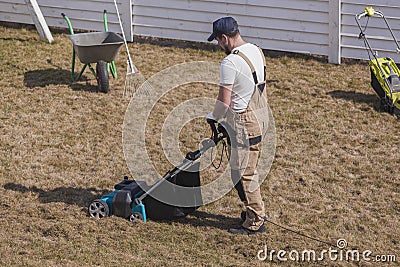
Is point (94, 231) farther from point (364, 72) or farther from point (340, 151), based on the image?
point (364, 72)

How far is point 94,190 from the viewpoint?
8180 millimetres

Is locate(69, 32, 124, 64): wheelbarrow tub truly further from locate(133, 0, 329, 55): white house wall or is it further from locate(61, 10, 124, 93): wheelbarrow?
locate(133, 0, 329, 55): white house wall

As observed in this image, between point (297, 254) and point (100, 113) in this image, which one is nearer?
point (297, 254)

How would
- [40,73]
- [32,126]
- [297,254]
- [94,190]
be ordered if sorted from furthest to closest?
[40,73] < [32,126] < [94,190] < [297,254]

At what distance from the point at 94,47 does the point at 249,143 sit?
3982mm

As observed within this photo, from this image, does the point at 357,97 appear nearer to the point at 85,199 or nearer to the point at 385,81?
the point at 385,81

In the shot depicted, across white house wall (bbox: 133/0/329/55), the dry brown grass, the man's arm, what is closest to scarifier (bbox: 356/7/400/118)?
the dry brown grass

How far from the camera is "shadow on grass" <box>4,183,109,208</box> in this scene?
7.96 metres

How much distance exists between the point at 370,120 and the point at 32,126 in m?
4.40

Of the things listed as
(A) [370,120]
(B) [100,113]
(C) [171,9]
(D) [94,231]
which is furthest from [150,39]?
(D) [94,231]

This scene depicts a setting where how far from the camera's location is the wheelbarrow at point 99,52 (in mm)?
10305

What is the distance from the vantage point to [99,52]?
10.4 m

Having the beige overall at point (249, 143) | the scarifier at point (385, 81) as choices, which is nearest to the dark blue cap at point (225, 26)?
the beige overall at point (249, 143)

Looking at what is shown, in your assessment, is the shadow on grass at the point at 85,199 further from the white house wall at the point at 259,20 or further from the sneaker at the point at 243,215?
the white house wall at the point at 259,20
